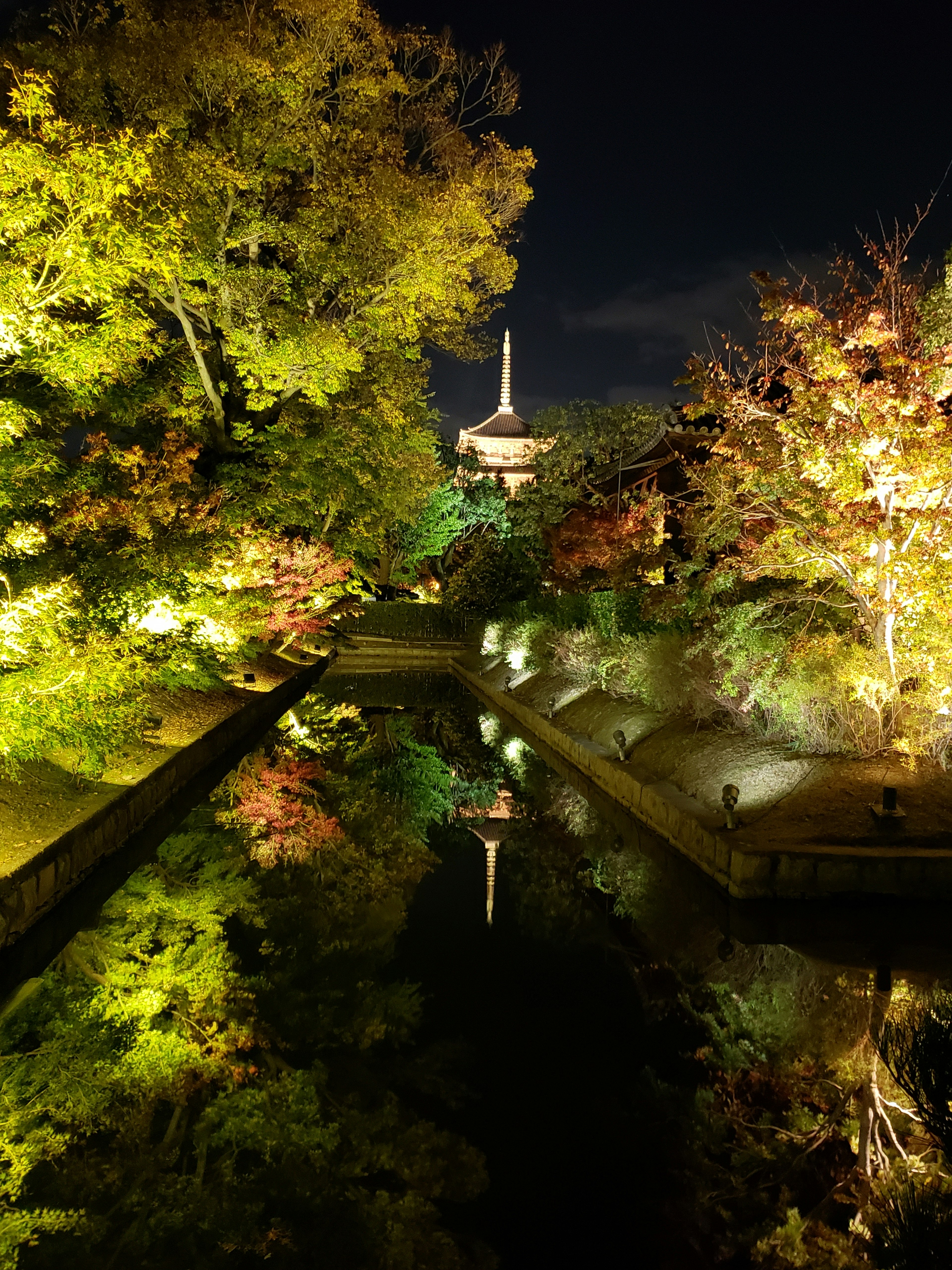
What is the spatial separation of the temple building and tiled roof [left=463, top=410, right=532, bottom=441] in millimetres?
24

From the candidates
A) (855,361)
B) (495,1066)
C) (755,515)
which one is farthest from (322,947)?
(855,361)

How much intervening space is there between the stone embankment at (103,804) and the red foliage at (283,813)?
0.64m

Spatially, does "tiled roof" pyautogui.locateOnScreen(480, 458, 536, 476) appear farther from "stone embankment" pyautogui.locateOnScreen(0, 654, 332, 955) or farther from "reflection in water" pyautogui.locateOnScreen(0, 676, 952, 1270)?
"reflection in water" pyautogui.locateOnScreen(0, 676, 952, 1270)

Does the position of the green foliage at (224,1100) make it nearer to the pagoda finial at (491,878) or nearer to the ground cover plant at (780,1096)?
the pagoda finial at (491,878)

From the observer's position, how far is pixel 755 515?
1041 cm

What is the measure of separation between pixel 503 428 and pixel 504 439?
1.41 m

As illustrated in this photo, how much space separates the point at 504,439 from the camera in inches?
2357

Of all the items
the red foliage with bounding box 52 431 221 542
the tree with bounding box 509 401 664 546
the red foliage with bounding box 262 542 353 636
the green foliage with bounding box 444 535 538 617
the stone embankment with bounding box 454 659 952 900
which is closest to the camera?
the stone embankment with bounding box 454 659 952 900

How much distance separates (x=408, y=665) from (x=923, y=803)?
2990 cm

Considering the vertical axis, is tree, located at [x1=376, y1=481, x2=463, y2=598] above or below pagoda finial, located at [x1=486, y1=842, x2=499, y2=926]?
above

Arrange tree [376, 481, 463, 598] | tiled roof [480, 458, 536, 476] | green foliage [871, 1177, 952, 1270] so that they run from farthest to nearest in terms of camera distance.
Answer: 1. tiled roof [480, 458, 536, 476]
2. tree [376, 481, 463, 598]
3. green foliage [871, 1177, 952, 1270]

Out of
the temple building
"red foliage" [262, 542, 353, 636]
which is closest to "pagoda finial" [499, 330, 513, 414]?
the temple building

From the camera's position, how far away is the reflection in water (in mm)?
3602

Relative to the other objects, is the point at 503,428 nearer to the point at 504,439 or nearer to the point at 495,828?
the point at 504,439
